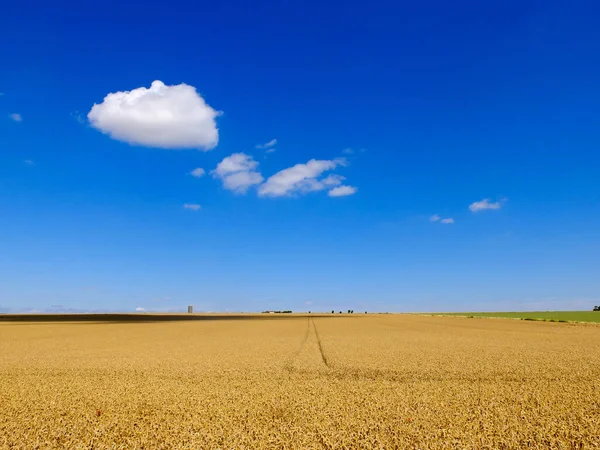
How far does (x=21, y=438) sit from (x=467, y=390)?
716cm

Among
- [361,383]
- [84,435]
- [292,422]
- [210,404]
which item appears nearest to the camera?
[84,435]

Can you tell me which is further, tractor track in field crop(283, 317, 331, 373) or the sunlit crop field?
tractor track in field crop(283, 317, 331, 373)

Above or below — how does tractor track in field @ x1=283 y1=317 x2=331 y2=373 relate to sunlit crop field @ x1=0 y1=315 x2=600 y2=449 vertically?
above

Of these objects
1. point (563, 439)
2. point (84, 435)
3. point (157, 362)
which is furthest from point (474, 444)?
point (157, 362)

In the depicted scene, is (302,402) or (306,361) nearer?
(302,402)

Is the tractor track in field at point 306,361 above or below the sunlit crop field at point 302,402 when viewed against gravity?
above

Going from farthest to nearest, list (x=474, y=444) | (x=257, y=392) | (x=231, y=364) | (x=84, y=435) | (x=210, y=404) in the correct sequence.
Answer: (x=231, y=364), (x=257, y=392), (x=210, y=404), (x=84, y=435), (x=474, y=444)

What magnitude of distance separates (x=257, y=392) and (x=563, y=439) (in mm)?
4805

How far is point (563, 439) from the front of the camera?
5.52 metres

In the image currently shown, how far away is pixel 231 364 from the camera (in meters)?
11.4

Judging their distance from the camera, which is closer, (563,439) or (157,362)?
(563,439)

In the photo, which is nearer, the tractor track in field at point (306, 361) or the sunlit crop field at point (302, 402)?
the sunlit crop field at point (302, 402)

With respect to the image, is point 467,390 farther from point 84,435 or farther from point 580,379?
point 84,435

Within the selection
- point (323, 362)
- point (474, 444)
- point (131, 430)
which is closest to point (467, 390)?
point (474, 444)
